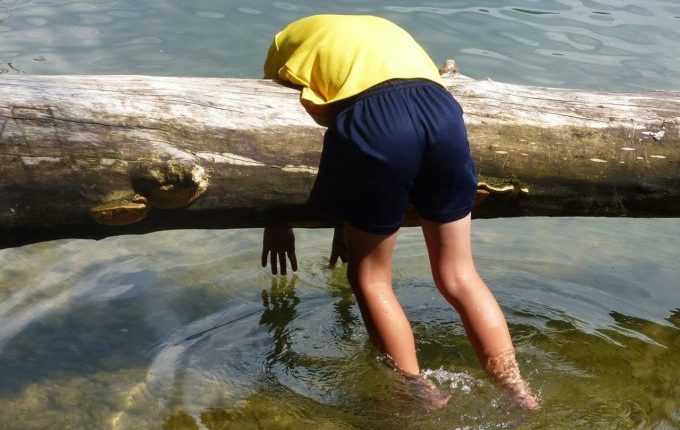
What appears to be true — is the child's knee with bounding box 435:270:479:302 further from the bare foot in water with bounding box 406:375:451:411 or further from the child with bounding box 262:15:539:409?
the bare foot in water with bounding box 406:375:451:411

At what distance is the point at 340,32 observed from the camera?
149 inches

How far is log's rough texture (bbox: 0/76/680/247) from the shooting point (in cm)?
355

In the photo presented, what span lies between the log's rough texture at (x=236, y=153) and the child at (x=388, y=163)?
0.20m

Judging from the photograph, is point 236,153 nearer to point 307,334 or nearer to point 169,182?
point 169,182

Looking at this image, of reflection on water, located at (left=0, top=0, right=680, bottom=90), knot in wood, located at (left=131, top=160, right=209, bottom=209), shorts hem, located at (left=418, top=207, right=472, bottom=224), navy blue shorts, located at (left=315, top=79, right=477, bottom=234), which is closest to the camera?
Answer: navy blue shorts, located at (left=315, top=79, right=477, bottom=234)

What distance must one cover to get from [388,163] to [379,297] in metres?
0.63

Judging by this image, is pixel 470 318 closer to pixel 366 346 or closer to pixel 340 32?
pixel 366 346

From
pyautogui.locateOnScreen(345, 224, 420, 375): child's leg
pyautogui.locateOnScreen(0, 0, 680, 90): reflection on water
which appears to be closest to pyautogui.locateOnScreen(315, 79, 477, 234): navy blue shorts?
pyautogui.locateOnScreen(345, 224, 420, 375): child's leg

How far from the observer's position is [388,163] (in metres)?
3.47

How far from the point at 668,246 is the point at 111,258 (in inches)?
134

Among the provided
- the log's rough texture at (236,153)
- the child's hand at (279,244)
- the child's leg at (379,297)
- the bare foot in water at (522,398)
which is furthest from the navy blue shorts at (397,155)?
the child's hand at (279,244)

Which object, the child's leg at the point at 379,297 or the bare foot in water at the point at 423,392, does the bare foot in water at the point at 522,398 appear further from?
the child's leg at the point at 379,297

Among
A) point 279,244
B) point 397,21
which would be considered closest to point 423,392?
point 279,244

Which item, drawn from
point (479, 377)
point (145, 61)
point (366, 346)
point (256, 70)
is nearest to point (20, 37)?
point (145, 61)
